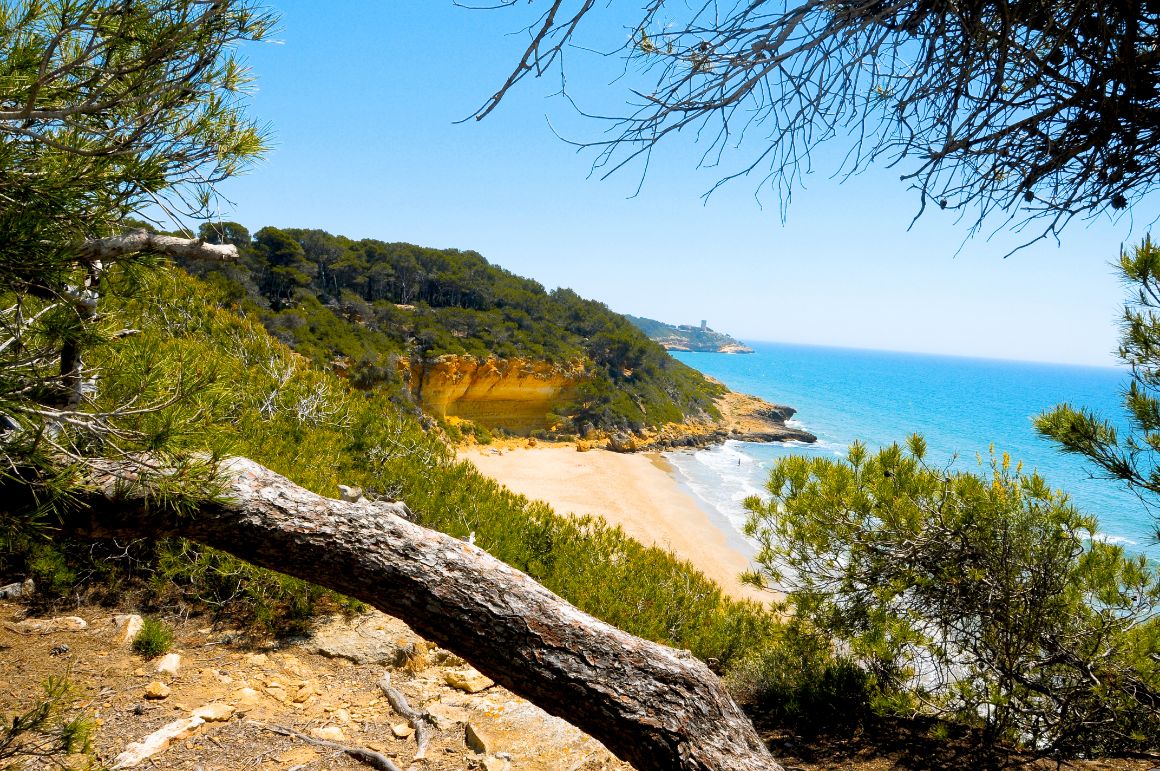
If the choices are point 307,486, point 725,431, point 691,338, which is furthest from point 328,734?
point 691,338

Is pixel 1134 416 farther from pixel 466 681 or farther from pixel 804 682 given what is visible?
pixel 466 681

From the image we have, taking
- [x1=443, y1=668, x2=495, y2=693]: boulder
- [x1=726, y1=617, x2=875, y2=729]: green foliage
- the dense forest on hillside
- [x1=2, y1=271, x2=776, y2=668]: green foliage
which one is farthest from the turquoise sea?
the dense forest on hillside

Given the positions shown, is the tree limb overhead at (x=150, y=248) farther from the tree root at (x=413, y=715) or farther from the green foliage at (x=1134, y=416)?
the green foliage at (x=1134, y=416)

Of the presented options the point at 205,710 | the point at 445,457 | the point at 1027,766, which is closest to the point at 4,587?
the point at 205,710

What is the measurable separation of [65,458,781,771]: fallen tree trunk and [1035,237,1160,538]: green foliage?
70.1 inches

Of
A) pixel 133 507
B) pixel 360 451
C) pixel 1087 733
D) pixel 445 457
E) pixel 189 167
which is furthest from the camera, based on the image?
pixel 445 457

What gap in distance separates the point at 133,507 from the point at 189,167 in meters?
1.10

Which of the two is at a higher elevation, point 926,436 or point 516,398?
point 516,398

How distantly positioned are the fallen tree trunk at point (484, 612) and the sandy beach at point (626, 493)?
11481 mm

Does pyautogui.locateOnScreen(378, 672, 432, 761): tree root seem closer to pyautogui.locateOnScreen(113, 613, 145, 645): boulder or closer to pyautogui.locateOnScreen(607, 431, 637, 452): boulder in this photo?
pyautogui.locateOnScreen(113, 613, 145, 645): boulder

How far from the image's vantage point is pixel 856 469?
3.92 m

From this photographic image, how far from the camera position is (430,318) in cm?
2848

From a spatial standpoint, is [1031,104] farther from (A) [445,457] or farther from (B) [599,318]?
(B) [599,318]

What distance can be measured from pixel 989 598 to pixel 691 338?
166253 millimetres
